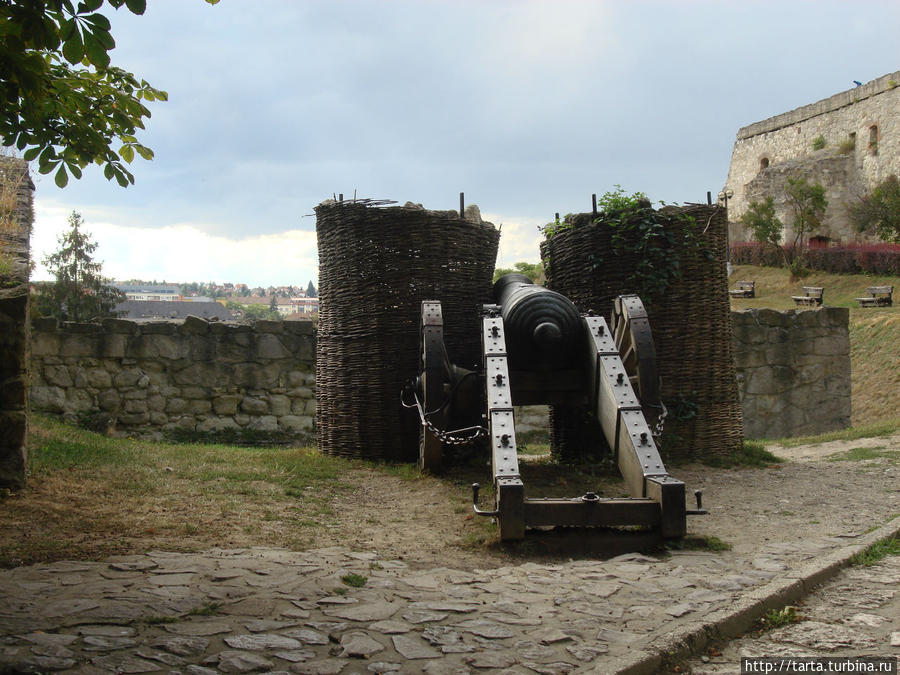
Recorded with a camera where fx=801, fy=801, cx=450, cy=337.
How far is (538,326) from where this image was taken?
6141 millimetres

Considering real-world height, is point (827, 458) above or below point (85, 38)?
below

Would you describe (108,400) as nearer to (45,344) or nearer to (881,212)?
(45,344)

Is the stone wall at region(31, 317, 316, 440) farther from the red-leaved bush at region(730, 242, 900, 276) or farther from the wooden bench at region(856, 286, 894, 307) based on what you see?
the red-leaved bush at region(730, 242, 900, 276)

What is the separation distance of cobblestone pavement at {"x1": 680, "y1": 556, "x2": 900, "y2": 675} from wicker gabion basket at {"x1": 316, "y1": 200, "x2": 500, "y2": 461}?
432 centimetres

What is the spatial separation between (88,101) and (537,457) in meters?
5.69

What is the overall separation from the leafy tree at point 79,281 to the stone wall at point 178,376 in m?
32.1

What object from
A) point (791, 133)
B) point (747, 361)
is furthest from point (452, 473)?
point (791, 133)

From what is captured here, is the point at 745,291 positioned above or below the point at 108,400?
above

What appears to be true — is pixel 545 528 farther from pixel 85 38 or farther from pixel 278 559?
pixel 85 38

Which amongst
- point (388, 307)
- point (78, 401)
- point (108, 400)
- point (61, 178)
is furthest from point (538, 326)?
point (78, 401)

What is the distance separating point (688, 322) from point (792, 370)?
5753 millimetres

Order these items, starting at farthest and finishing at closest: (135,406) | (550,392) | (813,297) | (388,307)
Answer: (813,297) → (135,406) → (388,307) → (550,392)

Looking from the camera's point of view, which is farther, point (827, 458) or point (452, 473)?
point (827, 458)

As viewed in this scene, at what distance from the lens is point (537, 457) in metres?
8.35
